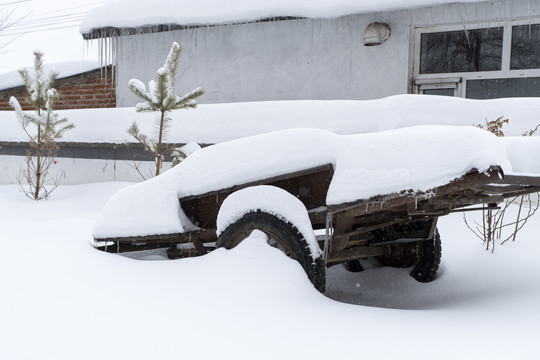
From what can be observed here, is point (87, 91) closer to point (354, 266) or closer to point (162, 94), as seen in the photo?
point (162, 94)

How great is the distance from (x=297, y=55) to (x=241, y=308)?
22.4 ft

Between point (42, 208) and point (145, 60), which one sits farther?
point (145, 60)

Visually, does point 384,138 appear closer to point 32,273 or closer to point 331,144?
point 331,144

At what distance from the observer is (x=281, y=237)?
287cm

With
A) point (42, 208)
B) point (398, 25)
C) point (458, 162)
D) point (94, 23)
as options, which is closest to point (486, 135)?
point (458, 162)

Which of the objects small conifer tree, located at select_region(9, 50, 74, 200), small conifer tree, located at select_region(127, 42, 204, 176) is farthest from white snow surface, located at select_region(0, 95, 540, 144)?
small conifer tree, located at select_region(127, 42, 204, 176)

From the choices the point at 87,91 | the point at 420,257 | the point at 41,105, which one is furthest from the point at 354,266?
the point at 87,91

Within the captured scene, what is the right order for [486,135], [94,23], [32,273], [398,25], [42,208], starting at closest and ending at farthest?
[486,135]
[32,273]
[42,208]
[398,25]
[94,23]

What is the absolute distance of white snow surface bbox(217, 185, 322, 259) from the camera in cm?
280

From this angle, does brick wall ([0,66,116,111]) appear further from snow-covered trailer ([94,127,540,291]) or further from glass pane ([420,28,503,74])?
snow-covered trailer ([94,127,540,291])

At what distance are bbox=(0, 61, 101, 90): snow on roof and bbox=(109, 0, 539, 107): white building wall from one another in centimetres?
181

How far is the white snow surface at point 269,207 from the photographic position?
2.80 m

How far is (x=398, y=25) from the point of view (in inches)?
312

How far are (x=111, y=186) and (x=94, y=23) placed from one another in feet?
11.3
